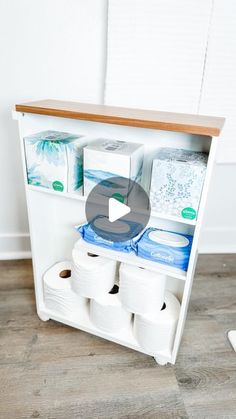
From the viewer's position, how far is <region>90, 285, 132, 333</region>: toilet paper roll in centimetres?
129

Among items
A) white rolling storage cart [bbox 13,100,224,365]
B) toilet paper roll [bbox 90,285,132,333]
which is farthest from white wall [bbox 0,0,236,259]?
toilet paper roll [bbox 90,285,132,333]

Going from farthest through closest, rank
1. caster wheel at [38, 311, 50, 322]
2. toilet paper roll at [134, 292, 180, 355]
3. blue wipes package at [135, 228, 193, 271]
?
caster wheel at [38, 311, 50, 322] < toilet paper roll at [134, 292, 180, 355] < blue wipes package at [135, 228, 193, 271]

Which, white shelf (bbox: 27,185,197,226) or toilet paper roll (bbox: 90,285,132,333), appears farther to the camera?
toilet paper roll (bbox: 90,285,132,333)

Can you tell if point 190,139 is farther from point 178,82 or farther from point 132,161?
point 178,82

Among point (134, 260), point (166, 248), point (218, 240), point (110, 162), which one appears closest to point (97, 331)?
point (134, 260)

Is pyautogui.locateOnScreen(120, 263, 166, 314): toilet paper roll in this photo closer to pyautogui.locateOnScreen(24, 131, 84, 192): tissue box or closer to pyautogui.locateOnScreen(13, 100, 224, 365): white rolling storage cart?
pyautogui.locateOnScreen(13, 100, 224, 365): white rolling storage cart

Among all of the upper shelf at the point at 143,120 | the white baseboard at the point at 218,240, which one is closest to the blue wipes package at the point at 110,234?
the upper shelf at the point at 143,120

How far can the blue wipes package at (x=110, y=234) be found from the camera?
1184mm

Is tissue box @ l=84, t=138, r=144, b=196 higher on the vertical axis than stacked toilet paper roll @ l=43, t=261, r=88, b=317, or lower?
higher

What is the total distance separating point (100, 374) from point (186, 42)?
155 cm

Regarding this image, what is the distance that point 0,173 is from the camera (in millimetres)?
1755

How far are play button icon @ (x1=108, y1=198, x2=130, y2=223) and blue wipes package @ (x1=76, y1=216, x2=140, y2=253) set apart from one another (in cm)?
4

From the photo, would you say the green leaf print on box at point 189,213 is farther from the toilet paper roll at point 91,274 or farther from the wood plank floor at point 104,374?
the wood plank floor at point 104,374

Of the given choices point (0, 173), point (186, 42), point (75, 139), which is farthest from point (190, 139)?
point (0, 173)
